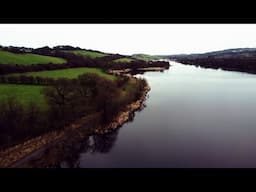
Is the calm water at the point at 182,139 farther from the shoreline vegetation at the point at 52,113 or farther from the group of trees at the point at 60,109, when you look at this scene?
the group of trees at the point at 60,109

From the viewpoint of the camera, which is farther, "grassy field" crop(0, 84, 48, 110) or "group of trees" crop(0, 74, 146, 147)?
"grassy field" crop(0, 84, 48, 110)

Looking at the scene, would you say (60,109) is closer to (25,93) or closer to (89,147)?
(89,147)

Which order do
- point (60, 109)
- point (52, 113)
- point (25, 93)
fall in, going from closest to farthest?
point (52, 113) < point (60, 109) < point (25, 93)

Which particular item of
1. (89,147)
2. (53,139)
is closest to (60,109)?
(53,139)

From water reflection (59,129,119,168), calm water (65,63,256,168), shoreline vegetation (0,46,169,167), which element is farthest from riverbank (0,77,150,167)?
calm water (65,63,256,168)

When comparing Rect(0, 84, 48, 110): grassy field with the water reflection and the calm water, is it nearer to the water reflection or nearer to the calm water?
the water reflection
